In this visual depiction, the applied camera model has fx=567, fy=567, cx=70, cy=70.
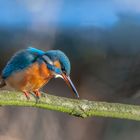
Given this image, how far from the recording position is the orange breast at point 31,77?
1.62 meters

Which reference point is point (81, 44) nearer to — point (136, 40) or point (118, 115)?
point (136, 40)

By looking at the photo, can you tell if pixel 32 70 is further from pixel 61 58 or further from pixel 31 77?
pixel 61 58

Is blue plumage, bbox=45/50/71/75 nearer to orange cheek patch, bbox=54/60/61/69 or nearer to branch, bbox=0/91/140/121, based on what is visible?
orange cheek patch, bbox=54/60/61/69

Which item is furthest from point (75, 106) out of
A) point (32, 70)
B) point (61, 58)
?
point (32, 70)

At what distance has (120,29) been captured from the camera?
3.07m

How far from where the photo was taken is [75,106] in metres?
1.35

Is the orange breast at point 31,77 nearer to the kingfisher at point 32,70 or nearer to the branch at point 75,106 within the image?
the kingfisher at point 32,70

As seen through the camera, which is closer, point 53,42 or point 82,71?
point 53,42

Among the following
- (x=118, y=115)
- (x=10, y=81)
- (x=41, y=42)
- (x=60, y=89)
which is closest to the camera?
(x=118, y=115)

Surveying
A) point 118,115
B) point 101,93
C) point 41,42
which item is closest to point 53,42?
point 41,42

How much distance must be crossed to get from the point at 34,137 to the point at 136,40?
2.63 ft

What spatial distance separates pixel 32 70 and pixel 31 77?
0.08ft

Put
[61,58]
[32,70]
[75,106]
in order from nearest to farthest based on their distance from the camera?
[75,106] < [61,58] < [32,70]

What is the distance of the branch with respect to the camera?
1331 mm
